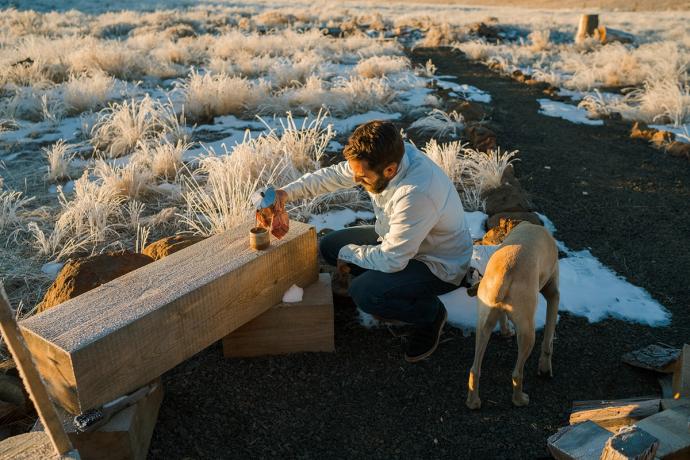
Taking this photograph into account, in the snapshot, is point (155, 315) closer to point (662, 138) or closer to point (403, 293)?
point (403, 293)

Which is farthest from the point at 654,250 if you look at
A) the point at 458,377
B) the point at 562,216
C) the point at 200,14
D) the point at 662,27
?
the point at 200,14

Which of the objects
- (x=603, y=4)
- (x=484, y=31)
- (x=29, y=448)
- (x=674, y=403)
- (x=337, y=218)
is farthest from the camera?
(x=603, y=4)

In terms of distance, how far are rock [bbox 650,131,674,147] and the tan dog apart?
5.21 m

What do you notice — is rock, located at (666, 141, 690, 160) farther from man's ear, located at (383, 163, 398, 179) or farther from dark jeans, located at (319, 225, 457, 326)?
man's ear, located at (383, 163, 398, 179)

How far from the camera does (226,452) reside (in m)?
2.48

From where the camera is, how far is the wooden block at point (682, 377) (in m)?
2.47

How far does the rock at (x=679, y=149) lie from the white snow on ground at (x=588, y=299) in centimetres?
323

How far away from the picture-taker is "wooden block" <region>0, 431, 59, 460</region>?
1920 mm

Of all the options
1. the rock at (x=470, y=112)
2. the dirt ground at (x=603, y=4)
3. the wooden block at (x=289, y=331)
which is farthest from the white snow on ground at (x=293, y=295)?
the dirt ground at (x=603, y=4)

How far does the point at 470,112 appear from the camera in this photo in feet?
24.7

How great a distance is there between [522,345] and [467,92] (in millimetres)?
7700

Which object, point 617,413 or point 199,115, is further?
point 199,115

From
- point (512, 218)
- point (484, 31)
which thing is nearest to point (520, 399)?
point (512, 218)

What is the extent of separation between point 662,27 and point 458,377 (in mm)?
22149
